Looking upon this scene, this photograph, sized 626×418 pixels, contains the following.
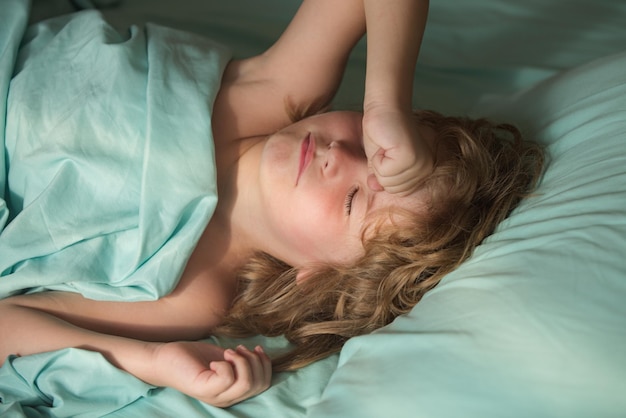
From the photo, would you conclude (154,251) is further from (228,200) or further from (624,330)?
(624,330)

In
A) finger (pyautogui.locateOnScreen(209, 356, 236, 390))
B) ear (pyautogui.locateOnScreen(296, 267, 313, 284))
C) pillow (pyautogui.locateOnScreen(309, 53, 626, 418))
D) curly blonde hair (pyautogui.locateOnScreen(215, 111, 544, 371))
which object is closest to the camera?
pillow (pyautogui.locateOnScreen(309, 53, 626, 418))

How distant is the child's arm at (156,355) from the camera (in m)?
0.91

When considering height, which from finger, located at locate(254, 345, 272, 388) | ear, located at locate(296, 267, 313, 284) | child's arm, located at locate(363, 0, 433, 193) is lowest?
finger, located at locate(254, 345, 272, 388)

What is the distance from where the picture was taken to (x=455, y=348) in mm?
761

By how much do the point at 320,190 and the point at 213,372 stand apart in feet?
1.02

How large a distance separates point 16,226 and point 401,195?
1.83 feet

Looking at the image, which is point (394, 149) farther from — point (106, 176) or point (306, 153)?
point (106, 176)

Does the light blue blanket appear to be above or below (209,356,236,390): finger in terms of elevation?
above

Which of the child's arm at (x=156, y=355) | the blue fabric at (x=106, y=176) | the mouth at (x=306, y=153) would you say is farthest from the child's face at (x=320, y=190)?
the child's arm at (x=156, y=355)

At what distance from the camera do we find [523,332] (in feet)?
2.43

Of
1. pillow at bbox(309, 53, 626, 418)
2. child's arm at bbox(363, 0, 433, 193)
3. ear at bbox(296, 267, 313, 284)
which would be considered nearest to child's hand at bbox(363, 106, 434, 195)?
child's arm at bbox(363, 0, 433, 193)

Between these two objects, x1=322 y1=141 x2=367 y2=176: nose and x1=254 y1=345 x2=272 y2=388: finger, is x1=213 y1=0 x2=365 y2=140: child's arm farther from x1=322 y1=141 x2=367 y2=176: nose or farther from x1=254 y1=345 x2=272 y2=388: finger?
x1=254 y1=345 x2=272 y2=388: finger

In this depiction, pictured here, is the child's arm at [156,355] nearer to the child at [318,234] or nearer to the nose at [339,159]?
the child at [318,234]

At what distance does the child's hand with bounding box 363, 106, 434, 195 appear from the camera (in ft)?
3.03
